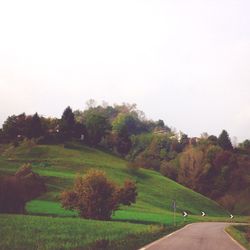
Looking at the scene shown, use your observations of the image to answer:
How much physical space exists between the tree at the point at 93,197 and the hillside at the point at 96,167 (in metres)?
15.1

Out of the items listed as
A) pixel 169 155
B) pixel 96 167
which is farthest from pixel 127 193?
pixel 169 155

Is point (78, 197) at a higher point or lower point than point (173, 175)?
lower

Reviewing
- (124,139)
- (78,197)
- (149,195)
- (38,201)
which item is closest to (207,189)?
(124,139)

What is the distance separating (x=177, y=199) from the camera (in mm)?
97000

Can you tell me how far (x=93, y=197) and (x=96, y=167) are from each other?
53.8m

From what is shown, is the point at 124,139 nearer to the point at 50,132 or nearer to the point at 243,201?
the point at 50,132

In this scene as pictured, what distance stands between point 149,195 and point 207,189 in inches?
1581

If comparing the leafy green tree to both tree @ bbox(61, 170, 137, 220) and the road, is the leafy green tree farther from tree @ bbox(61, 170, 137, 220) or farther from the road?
the road

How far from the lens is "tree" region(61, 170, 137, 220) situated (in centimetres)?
5378

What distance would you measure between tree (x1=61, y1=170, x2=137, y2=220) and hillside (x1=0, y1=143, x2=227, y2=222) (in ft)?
49.5

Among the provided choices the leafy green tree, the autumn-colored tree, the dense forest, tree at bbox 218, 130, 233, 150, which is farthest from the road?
tree at bbox 218, 130, 233, 150

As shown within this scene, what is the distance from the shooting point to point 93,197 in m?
53.7

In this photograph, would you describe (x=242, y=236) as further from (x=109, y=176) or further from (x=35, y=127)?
(x=35, y=127)

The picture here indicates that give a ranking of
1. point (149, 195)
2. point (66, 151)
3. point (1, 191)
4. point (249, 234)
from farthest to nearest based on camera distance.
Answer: point (66, 151) → point (149, 195) → point (1, 191) → point (249, 234)
